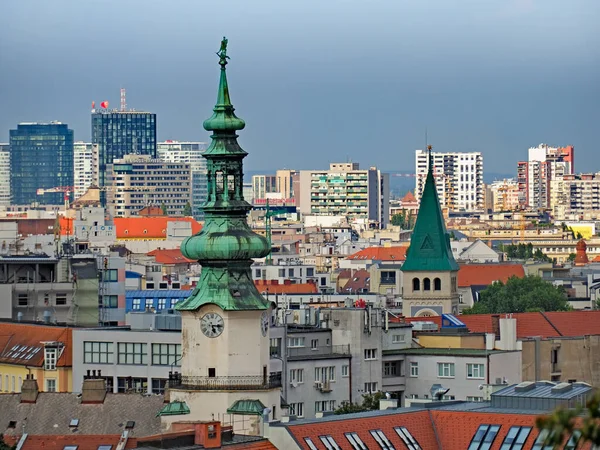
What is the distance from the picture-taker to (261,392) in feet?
176

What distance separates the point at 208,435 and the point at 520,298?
8731 cm

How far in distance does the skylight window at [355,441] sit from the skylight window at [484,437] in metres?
2.33

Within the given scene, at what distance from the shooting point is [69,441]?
176 feet

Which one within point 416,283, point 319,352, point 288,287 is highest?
point 416,283

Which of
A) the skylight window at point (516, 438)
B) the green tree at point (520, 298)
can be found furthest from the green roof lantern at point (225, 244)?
the green tree at point (520, 298)

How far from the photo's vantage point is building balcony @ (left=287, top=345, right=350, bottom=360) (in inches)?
2867

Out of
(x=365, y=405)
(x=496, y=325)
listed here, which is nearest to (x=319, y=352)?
(x=365, y=405)

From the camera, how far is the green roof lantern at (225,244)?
53.9 metres

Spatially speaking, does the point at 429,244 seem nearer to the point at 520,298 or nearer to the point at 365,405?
the point at 520,298

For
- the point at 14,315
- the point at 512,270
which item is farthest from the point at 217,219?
the point at 512,270

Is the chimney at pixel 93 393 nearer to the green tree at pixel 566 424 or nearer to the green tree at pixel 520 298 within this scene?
the green tree at pixel 566 424

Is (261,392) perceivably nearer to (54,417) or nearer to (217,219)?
(217,219)

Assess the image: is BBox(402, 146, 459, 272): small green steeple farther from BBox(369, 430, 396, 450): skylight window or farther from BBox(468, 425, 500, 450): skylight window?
BBox(369, 430, 396, 450): skylight window

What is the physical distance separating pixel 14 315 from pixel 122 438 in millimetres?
34241
